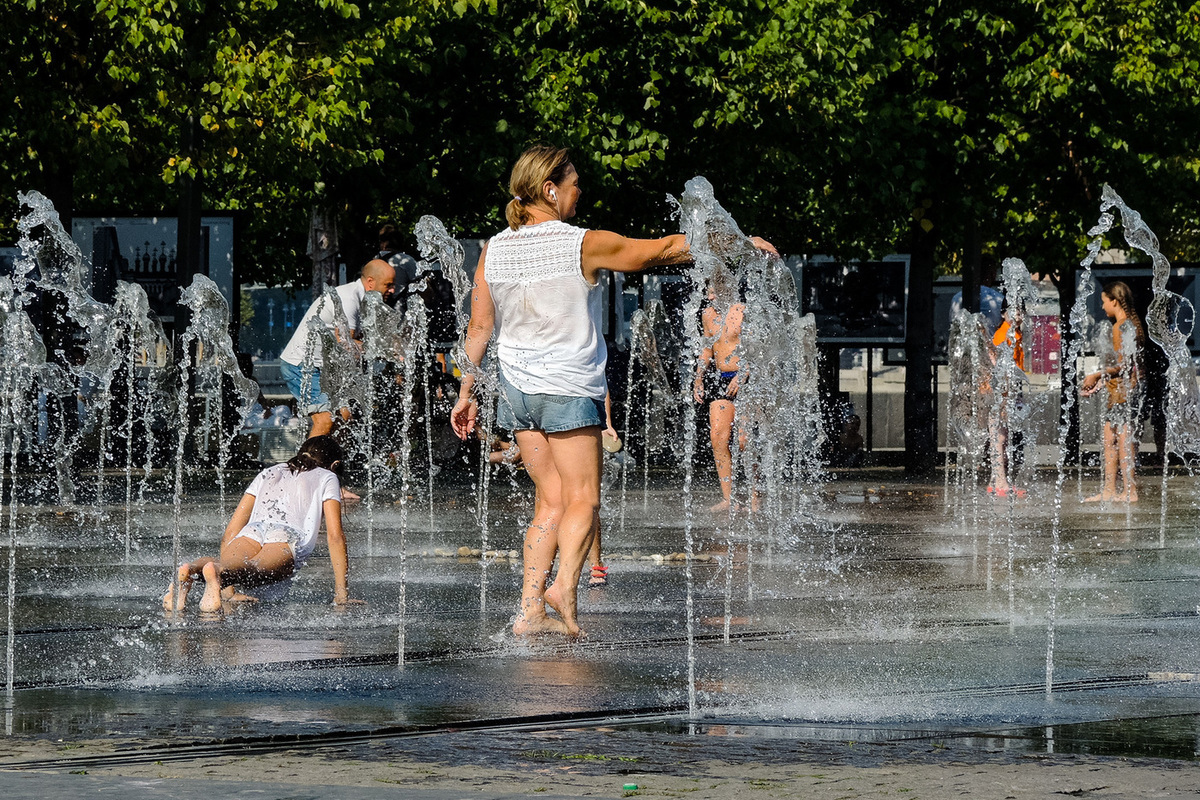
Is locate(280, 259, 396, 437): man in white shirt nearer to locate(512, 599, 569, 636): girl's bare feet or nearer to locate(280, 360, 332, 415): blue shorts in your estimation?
locate(280, 360, 332, 415): blue shorts

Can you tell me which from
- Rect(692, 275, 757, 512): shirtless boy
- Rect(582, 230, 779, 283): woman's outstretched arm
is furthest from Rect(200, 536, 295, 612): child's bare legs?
Rect(692, 275, 757, 512): shirtless boy

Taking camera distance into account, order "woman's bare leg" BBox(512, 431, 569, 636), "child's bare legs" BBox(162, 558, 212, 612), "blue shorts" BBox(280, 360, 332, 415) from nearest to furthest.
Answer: "woman's bare leg" BBox(512, 431, 569, 636)
"child's bare legs" BBox(162, 558, 212, 612)
"blue shorts" BBox(280, 360, 332, 415)

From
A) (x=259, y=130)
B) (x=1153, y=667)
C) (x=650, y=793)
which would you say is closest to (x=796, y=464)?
(x=259, y=130)

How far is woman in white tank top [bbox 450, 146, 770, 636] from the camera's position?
22.8ft

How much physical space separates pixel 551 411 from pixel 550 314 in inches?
13.6

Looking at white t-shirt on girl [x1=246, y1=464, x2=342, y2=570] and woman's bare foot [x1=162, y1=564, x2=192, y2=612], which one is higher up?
white t-shirt on girl [x1=246, y1=464, x2=342, y2=570]

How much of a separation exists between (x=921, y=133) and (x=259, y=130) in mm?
7879

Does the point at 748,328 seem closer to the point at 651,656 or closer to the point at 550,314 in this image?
the point at 550,314

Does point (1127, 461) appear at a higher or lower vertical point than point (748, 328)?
lower

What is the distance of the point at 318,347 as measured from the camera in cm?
1389

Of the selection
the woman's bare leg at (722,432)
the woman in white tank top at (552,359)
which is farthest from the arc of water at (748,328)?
the woman in white tank top at (552,359)

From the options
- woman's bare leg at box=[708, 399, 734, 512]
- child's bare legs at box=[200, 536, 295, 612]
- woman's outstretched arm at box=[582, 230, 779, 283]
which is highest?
woman's outstretched arm at box=[582, 230, 779, 283]

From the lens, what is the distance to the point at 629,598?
831 centimetres

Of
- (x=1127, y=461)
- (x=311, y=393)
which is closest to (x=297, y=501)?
(x=311, y=393)
